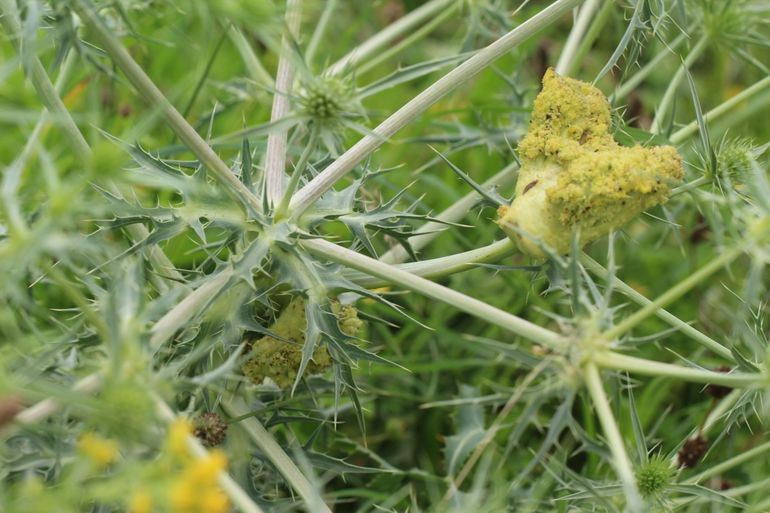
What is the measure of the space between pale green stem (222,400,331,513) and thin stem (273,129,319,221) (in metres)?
0.31

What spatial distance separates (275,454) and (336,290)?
0.88ft

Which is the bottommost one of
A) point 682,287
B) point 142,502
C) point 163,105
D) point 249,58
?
point 682,287

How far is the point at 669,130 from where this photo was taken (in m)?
1.60

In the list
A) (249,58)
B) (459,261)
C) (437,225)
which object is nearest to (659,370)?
(459,261)

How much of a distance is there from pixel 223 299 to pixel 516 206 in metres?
0.46

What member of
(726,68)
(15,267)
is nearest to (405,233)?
(15,267)

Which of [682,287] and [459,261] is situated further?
[459,261]

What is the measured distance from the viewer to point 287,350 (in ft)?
4.67

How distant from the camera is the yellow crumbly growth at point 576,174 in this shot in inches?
50.9

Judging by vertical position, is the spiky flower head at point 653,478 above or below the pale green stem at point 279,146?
below

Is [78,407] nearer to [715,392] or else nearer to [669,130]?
[669,130]

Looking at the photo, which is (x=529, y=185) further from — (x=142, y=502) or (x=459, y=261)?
(x=142, y=502)

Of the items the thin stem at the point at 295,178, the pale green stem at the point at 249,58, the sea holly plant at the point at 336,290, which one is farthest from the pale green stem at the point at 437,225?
the pale green stem at the point at 249,58

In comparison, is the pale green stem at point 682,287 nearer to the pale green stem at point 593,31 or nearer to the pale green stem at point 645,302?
the pale green stem at point 645,302
